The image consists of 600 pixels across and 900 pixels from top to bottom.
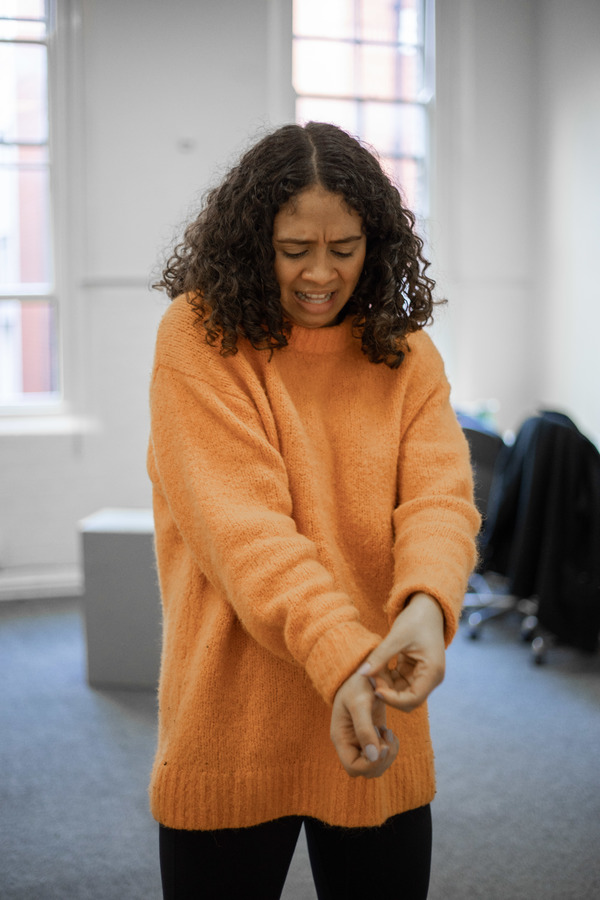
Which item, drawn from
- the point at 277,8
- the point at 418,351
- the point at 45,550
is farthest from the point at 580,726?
the point at 277,8

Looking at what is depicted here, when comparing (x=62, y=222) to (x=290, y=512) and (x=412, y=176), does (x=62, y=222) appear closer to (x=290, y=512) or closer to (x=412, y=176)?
(x=412, y=176)

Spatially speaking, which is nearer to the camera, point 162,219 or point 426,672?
point 426,672

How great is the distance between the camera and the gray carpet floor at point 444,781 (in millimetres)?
1984

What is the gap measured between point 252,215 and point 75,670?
284 cm

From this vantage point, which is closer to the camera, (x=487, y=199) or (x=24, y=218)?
(x=24, y=218)

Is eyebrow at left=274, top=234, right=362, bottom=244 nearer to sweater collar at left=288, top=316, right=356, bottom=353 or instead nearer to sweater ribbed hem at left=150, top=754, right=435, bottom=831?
sweater collar at left=288, top=316, right=356, bottom=353

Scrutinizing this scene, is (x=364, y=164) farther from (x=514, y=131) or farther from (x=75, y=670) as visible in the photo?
(x=514, y=131)

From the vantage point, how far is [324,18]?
15.2 ft

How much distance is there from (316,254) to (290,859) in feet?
2.29

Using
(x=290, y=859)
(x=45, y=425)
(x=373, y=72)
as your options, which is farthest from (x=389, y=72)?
(x=290, y=859)

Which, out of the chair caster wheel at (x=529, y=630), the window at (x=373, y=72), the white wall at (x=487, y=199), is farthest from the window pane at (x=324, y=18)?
the chair caster wheel at (x=529, y=630)

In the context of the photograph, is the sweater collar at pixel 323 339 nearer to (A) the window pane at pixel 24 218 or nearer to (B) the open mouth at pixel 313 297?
(B) the open mouth at pixel 313 297

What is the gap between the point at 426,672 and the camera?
0.78 m

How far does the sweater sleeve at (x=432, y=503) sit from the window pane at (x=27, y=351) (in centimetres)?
381
